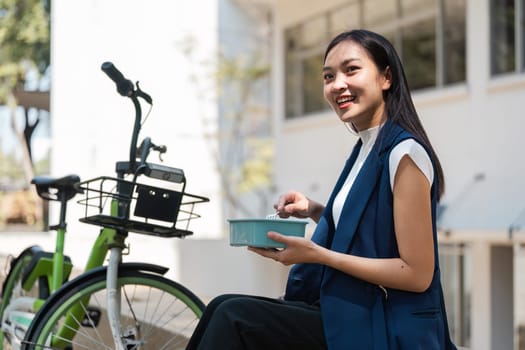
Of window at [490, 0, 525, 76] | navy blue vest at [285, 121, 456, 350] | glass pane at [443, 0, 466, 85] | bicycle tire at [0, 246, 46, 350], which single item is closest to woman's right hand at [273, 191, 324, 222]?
navy blue vest at [285, 121, 456, 350]

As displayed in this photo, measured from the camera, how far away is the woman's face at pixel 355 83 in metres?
2.40

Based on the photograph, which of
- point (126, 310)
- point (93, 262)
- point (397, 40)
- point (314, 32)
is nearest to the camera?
point (126, 310)

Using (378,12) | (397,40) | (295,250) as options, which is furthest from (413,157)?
(378,12)

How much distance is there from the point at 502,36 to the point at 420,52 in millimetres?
1606

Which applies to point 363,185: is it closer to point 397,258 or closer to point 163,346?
point 397,258

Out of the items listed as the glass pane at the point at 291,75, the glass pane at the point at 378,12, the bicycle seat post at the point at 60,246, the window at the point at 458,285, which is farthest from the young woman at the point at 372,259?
the glass pane at the point at 291,75

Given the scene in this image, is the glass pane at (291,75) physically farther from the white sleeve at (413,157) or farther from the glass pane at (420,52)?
the white sleeve at (413,157)

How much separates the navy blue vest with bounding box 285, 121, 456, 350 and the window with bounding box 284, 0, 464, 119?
30.0 ft

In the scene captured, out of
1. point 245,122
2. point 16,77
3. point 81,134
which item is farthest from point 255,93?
point 16,77

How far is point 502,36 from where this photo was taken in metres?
10.5

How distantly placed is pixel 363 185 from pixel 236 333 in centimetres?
47

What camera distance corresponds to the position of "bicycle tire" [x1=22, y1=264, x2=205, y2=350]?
316cm

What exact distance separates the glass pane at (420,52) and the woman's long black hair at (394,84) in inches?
373

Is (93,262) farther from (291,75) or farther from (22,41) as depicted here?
(22,41)
